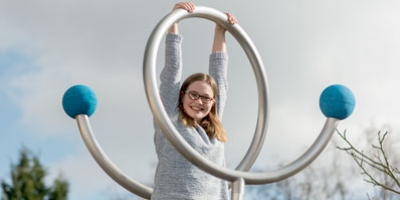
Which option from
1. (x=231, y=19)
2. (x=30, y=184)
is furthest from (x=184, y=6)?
(x=30, y=184)

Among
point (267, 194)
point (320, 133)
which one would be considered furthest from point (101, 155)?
point (267, 194)

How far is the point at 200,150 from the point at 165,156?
0.18 meters

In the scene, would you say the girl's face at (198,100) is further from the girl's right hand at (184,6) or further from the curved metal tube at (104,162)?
the curved metal tube at (104,162)

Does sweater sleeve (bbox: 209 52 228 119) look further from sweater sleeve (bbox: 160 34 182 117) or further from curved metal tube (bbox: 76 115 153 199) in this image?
curved metal tube (bbox: 76 115 153 199)

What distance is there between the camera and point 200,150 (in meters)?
3.09

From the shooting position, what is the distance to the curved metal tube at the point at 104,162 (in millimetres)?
3338

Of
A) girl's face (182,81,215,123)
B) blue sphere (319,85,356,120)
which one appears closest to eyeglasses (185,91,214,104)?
girl's face (182,81,215,123)

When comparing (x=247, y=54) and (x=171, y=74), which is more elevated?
(x=247, y=54)

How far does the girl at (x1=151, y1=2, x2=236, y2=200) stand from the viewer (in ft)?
9.62

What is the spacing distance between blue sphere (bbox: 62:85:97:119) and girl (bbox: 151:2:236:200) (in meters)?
0.48

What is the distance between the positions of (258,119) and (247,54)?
1.30ft

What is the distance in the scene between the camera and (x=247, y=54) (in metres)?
3.62

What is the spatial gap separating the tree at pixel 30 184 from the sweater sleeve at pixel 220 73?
444 inches

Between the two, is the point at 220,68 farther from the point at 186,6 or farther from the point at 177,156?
the point at 177,156
